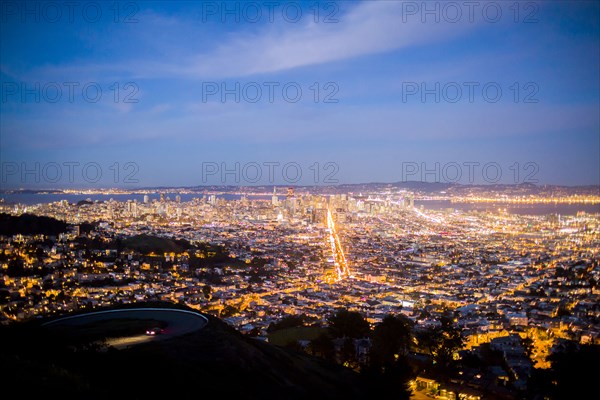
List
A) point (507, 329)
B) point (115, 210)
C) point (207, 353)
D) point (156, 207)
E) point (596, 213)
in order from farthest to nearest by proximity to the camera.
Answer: point (156, 207)
point (115, 210)
point (596, 213)
point (507, 329)
point (207, 353)

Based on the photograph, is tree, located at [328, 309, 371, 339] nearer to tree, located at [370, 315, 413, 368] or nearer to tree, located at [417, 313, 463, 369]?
tree, located at [370, 315, 413, 368]

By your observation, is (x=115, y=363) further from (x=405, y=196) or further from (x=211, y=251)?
(x=405, y=196)

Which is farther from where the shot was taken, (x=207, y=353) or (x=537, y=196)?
(x=537, y=196)

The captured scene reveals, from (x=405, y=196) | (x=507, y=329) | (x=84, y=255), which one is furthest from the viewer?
(x=405, y=196)

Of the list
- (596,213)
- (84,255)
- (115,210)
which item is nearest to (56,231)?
(84,255)

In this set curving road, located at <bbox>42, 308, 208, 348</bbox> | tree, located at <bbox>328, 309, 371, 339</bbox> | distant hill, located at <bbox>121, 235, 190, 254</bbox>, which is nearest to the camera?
curving road, located at <bbox>42, 308, 208, 348</bbox>

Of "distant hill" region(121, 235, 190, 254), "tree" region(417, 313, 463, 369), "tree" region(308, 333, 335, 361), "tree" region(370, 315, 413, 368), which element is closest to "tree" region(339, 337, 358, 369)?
"tree" region(308, 333, 335, 361)

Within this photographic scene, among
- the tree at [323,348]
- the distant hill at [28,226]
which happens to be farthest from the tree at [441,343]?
the distant hill at [28,226]
